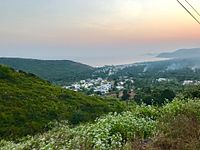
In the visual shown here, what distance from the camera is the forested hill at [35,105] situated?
40.5m

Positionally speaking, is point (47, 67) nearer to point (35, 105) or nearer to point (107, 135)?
point (35, 105)

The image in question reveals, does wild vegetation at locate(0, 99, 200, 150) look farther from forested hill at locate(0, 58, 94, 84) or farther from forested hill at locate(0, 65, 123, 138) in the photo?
forested hill at locate(0, 58, 94, 84)

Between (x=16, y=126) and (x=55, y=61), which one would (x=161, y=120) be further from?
(x=55, y=61)

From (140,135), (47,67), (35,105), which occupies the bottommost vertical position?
(47,67)

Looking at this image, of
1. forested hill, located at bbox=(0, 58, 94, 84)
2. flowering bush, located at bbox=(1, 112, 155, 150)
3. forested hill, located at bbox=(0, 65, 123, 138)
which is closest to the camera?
flowering bush, located at bbox=(1, 112, 155, 150)

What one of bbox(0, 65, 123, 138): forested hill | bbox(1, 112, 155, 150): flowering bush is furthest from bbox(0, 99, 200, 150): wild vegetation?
bbox(0, 65, 123, 138): forested hill

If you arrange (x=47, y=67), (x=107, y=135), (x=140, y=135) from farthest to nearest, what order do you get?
1. (x=47, y=67)
2. (x=140, y=135)
3. (x=107, y=135)

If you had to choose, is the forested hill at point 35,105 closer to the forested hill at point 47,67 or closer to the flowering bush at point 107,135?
the flowering bush at point 107,135

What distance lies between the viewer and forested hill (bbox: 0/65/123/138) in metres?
40.5

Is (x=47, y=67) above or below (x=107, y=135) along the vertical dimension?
below

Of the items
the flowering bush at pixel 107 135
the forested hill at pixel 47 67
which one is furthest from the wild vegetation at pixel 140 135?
the forested hill at pixel 47 67

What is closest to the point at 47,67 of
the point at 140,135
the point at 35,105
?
the point at 35,105

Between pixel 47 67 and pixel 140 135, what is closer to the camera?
pixel 140 135

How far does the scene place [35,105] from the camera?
48469 mm
